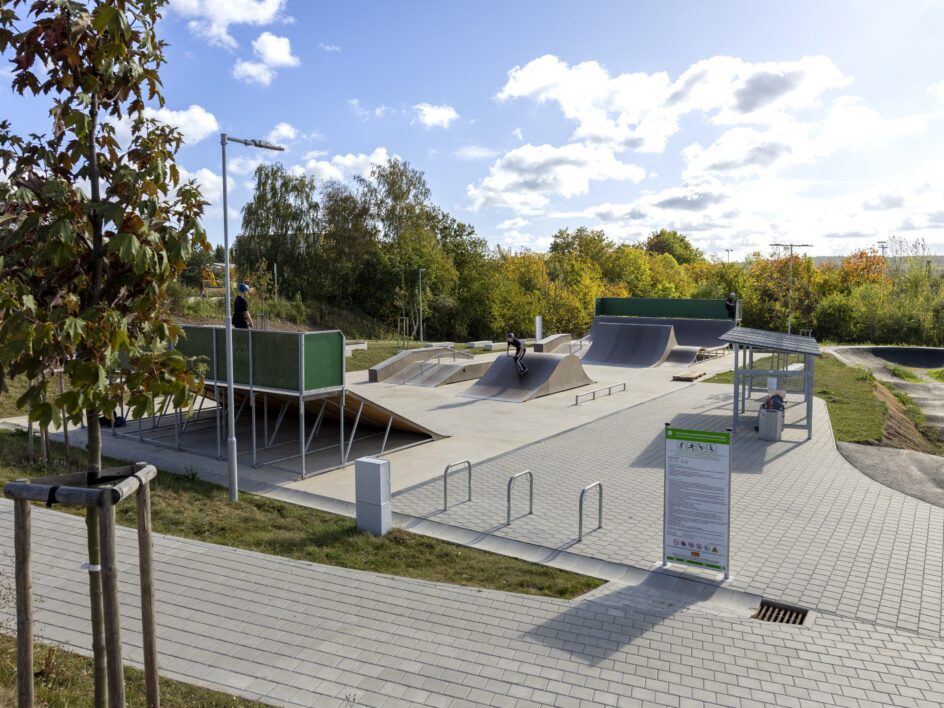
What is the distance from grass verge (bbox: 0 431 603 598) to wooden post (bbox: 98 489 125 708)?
420cm

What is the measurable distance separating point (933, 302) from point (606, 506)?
45.6 m

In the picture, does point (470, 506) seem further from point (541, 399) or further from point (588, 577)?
point (541, 399)

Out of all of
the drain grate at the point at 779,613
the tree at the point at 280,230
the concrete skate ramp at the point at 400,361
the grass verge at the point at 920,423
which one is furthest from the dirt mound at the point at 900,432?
the tree at the point at 280,230

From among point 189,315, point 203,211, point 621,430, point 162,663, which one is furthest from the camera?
point 189,315

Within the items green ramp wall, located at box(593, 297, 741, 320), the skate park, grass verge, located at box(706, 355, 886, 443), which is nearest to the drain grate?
the skate park

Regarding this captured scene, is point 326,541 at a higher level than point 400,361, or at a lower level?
lower

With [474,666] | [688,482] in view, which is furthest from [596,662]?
[688,482]

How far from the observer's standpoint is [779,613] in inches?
278

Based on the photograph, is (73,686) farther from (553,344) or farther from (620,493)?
(553,344)

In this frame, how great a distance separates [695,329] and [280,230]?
33.9 metres

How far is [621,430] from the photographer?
16375mm

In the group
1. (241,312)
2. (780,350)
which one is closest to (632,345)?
(780,350)

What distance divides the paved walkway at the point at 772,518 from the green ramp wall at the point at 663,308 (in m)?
27.3

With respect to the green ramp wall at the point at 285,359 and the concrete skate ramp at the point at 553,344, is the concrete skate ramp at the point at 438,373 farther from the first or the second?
the green ramp wall at the point at 285,359
